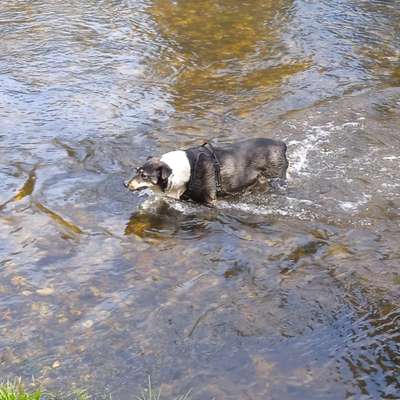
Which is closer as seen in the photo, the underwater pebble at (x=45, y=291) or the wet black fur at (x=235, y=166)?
the underwater pebble at (x=45, y=291)

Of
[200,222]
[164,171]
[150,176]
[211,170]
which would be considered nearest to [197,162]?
[211,170]

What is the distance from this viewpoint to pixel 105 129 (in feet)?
30.8

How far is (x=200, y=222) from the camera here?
24.0 feet

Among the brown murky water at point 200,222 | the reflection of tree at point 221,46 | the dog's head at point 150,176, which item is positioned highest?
the dog's head at point 150,176

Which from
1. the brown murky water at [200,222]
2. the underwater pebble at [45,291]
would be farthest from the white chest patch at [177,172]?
the underwater pebble at [45,291]

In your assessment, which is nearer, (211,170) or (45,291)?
(45,291)

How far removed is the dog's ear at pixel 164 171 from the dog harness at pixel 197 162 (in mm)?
330

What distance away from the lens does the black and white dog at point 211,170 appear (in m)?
7.38

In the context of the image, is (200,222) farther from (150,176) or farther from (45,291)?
(45,291)

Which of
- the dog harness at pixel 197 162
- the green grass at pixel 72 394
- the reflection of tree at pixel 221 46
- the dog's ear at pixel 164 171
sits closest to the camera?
the green grass at pixel 72 394

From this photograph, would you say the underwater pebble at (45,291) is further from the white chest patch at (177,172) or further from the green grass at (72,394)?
the white chest patch at (177,172)

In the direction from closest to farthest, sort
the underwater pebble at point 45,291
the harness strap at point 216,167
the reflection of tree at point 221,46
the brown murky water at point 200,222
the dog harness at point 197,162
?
the brown murky water at point 200,222
the underwater pebble at point 45,291
the dog harness at point 197,162
the harness strap at point 216,167
the reflection of tree at point 221,46

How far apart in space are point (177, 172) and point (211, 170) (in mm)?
447

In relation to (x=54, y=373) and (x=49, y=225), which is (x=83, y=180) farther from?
(x=54, y=373)
